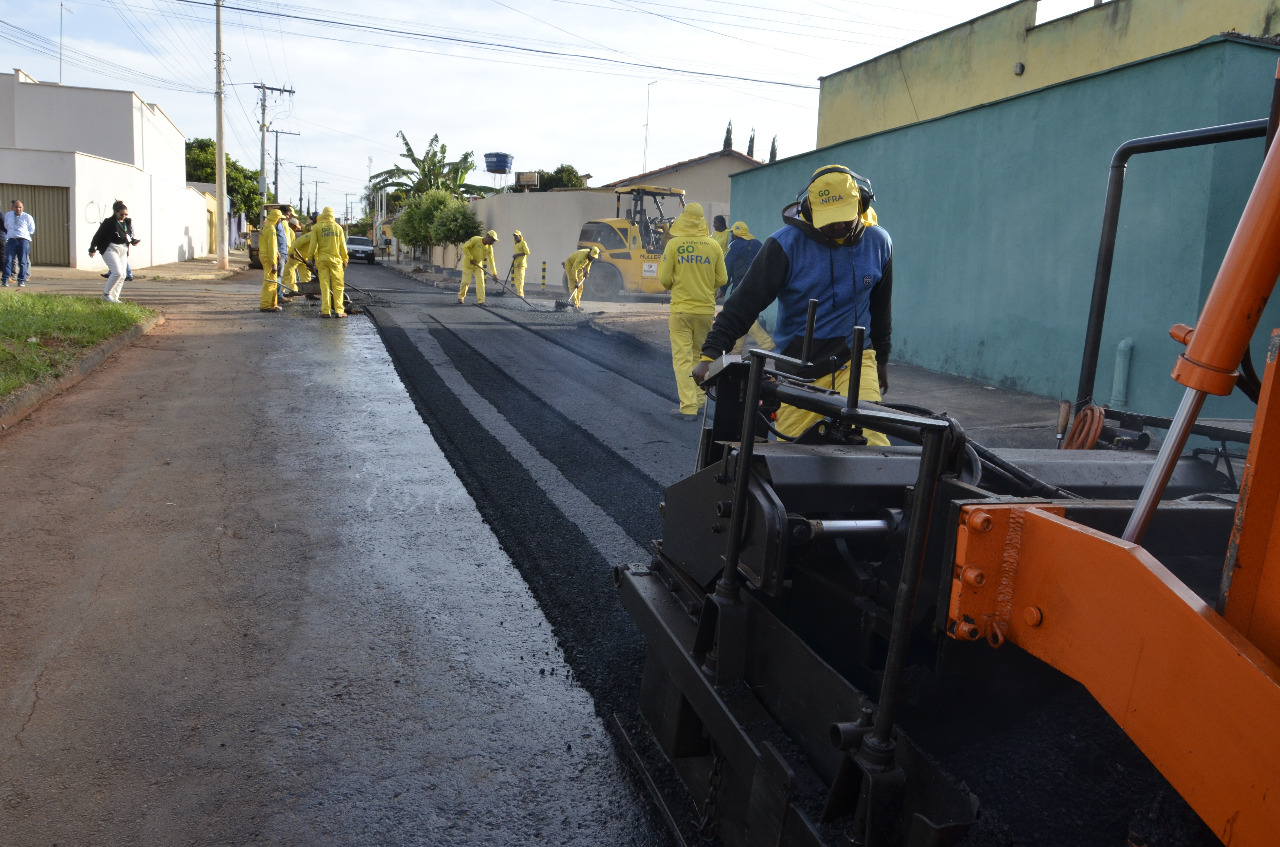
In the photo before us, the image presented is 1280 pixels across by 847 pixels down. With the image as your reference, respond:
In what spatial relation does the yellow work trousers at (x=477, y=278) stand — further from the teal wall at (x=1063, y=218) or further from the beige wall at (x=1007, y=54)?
the teal wall at (x=1063, y=218)

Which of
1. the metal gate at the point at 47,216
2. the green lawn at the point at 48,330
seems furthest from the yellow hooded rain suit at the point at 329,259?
the metal gate at the point at 47,216

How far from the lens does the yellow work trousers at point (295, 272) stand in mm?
18406

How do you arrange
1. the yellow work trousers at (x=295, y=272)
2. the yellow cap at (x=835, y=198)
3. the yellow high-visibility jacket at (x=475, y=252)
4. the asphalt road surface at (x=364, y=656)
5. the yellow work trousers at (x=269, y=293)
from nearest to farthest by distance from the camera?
the asphalt road surface at (x=364, y=656)
the yellow cap at (x=835, y=198)
the yellow work trousers at (x=269, y=293)
the yellow work trousers at (x=295, y=272)
the yellow high-visibility jacket at (x=475, y=252)

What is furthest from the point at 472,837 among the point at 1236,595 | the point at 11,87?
the point at 11,87

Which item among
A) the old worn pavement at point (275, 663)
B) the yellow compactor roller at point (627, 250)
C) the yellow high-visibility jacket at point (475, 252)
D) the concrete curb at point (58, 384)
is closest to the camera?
the old worn pavement at point (275, 663)

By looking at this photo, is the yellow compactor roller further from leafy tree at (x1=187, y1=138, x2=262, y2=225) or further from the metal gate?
leafy tree at (x1=187, y1=138, x2=262, y2=225)

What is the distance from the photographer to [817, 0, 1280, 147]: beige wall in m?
13.7

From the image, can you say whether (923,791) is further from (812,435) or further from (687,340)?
(687,340)

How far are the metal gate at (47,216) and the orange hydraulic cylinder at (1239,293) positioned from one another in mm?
31346

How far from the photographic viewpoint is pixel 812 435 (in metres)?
2.99

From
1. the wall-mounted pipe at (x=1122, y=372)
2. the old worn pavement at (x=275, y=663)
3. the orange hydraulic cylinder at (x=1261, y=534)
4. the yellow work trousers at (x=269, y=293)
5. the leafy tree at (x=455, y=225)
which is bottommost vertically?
the old worn pavement at (x=275, y=663)

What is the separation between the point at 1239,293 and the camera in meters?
1.34

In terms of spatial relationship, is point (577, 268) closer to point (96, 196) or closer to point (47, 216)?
point (96, 196)

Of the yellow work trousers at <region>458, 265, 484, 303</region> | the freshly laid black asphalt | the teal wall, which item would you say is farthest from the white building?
the teal wall
